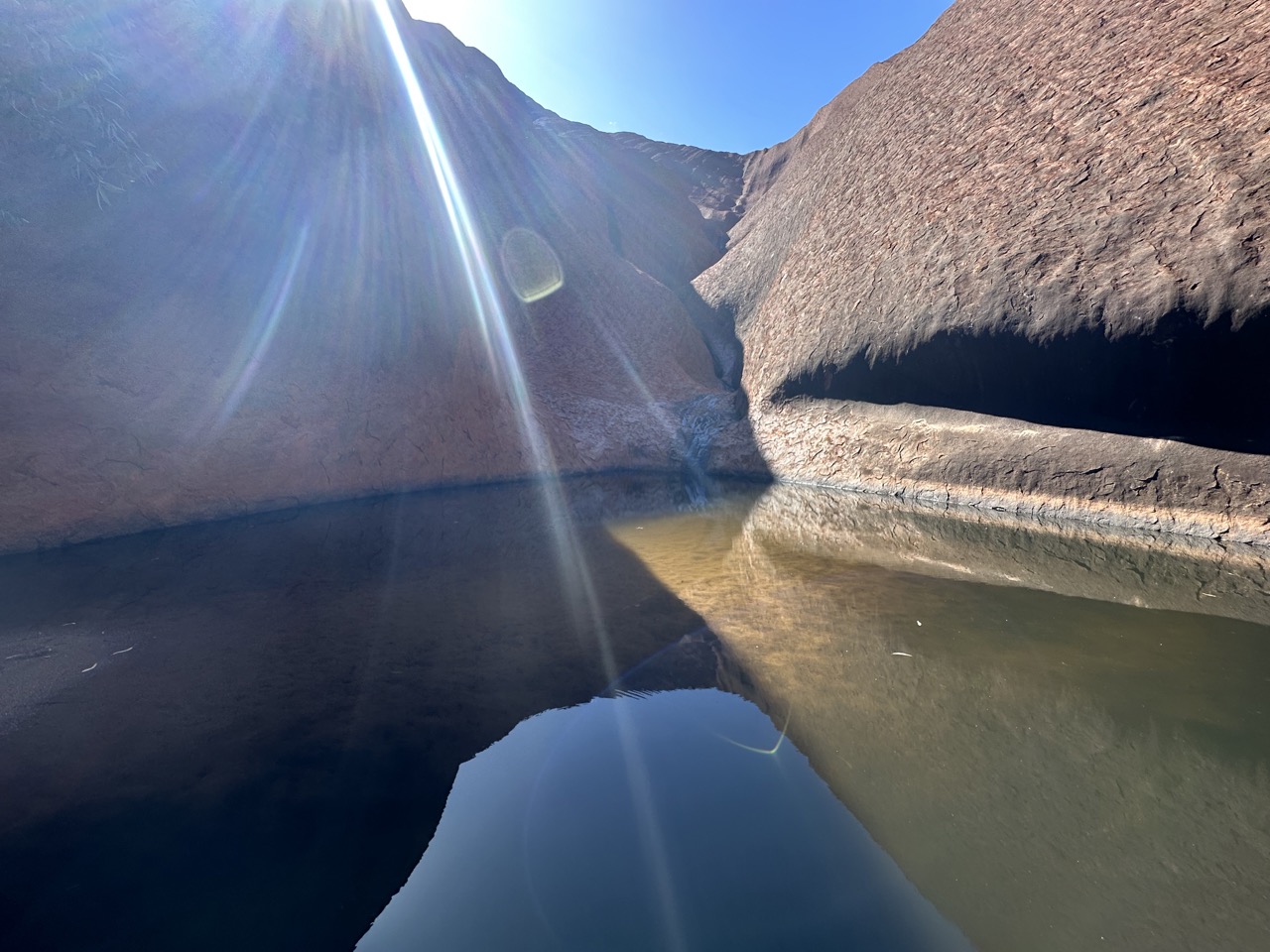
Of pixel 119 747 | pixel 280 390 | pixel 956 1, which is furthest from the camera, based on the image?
pixel 956 1

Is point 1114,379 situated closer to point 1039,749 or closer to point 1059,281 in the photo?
point 1059,281

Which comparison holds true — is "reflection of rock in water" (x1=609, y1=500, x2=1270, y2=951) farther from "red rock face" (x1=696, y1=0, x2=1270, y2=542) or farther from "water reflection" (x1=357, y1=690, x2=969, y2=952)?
"red rock face" (x1=696, y1=0, x2=1270, y2=542)

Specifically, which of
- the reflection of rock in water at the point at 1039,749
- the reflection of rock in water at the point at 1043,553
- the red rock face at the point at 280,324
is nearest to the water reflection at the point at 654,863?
the reflection of rock in water at the point at 1039,749

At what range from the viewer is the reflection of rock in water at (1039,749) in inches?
93.0

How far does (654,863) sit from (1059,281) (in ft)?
36.5

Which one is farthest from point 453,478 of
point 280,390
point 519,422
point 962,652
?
point 962,652

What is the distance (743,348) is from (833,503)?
11251mm

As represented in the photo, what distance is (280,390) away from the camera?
1430 centimetres

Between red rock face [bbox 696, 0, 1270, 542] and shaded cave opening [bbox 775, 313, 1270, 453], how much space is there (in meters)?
0.03

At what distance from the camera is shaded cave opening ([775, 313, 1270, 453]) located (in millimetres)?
7797

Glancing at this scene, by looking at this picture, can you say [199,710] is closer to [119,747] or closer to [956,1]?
[119,747]

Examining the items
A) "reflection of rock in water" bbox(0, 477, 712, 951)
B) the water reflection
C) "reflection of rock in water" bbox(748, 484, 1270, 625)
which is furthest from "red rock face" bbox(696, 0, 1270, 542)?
the water reflection

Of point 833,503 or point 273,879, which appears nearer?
point 273,879

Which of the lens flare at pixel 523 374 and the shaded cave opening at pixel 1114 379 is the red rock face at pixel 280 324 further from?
the shaded cave opening at pixel 1114 379
